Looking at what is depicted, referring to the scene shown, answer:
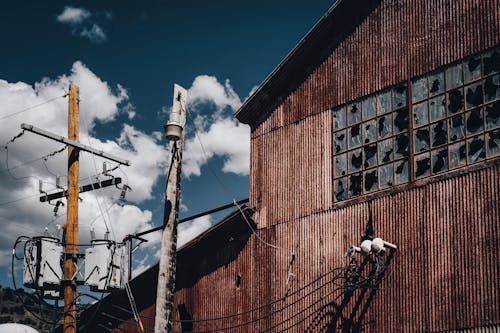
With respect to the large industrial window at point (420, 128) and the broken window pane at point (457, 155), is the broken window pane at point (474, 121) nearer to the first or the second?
the large industrial window at point (420, 128)

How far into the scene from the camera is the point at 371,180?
1812 cm

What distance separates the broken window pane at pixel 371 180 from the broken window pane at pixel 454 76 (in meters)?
2.88

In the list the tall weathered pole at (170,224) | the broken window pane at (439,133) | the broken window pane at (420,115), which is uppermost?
the broken window pane at (420,115)

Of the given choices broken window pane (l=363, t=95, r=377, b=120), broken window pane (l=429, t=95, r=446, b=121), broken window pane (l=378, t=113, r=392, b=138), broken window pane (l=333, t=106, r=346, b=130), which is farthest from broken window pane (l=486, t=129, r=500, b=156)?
broken window pane (l=333, t=106, r=346, b=130)

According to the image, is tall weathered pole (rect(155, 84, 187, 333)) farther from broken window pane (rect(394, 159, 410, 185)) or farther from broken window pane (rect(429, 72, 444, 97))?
broken window pane (rect(429, 72, 444, 97))

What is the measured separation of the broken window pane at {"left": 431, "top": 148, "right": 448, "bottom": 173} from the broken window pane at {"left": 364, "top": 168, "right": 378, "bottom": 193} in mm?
1780

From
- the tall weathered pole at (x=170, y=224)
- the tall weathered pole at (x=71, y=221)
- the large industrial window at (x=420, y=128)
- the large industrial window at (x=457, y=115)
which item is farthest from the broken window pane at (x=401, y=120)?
the tall weathered pole at (x=71, y=221)

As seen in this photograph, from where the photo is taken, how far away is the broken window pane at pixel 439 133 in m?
16.6

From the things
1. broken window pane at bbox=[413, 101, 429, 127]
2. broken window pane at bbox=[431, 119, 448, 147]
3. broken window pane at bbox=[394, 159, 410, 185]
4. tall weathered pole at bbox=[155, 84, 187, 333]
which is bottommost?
tall weathered pole at bbox=[155, 84, 187, 333]

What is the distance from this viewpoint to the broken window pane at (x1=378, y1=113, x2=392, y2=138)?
59.2 feet

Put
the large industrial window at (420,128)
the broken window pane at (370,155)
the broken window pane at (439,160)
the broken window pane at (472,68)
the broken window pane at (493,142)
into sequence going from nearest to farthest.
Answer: the broken window pane at (493,142) → the large industrial window at (420,128) → the broken window pane at (472,68) → the broken window pane at (439,160) → the broken window pane at (370,155)

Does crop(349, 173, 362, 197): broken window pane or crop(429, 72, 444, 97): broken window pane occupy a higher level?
crop(429, 72, 444, 97): broken window pane

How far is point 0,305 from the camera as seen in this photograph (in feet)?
137

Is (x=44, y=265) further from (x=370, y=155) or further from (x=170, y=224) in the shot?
(x=370, y=155)
